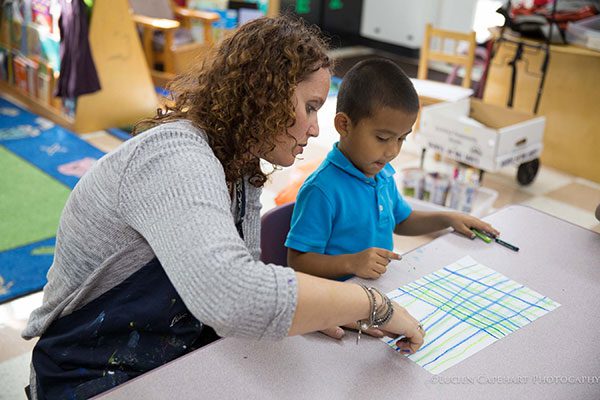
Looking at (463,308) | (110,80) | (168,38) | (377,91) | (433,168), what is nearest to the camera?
(463,308)

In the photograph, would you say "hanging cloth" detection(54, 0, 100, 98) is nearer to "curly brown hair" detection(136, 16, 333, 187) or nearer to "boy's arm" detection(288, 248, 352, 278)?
"boy's arm" detection(288, 248, 352, 278)

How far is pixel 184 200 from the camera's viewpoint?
86 centimetres

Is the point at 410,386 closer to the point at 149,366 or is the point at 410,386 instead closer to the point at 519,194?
the point at 149,366

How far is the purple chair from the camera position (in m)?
1.52

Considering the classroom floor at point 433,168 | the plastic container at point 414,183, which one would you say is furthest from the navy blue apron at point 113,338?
the plastic container at point 414,183

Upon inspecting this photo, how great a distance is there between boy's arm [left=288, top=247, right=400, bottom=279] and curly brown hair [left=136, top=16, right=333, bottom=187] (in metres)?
0.32

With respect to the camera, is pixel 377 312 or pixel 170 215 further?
pixel 377 312

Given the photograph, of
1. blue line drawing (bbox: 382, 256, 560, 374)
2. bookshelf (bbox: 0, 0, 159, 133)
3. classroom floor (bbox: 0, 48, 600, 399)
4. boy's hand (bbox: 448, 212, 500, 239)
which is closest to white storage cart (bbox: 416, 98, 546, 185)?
classroom floor (bbox: 0, 48, 600, 399)

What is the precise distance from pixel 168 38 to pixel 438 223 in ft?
11.3

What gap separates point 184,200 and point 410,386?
17.3 inches

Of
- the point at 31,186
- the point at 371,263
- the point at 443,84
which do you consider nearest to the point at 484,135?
the point at 443,84

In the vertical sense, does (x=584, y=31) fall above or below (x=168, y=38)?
above

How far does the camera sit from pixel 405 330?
3.34 ft

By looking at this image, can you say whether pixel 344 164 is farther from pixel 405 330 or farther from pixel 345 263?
pixel 405 330
